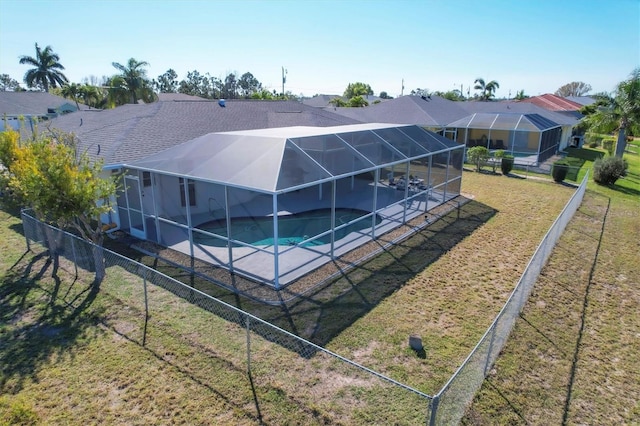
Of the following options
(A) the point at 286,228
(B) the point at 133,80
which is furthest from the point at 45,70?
(A) the point at 286,228

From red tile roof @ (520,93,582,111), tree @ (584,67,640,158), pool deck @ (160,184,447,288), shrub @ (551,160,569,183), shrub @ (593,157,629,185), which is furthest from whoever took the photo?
red tile roof @ (520,93,582,111)

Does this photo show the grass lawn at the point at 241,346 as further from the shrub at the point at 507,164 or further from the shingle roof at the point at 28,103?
the shingle roof at the point at 28,103

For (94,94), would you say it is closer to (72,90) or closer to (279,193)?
(72,90)

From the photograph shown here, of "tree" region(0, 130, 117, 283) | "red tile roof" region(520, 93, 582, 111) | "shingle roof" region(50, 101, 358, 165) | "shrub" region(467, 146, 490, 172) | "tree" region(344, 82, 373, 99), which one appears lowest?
"shrub" region(467, 146, 490, 172)

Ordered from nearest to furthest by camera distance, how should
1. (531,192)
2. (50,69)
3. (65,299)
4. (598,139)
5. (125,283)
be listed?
(65,299) → (125,283) → (531,192) → (598,139) → (50,69)

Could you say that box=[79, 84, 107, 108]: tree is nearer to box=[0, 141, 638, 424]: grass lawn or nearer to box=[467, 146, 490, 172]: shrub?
box=[0, 141, 638, 424]: grass lawn

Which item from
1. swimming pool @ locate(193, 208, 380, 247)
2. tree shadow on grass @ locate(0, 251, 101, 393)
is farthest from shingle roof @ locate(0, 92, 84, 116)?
tree shadow on grass @ locate(0, 251, 101, 393)

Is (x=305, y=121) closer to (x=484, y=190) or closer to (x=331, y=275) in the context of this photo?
(x=484, y=190)

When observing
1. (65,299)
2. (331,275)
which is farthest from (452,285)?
(65,299)
